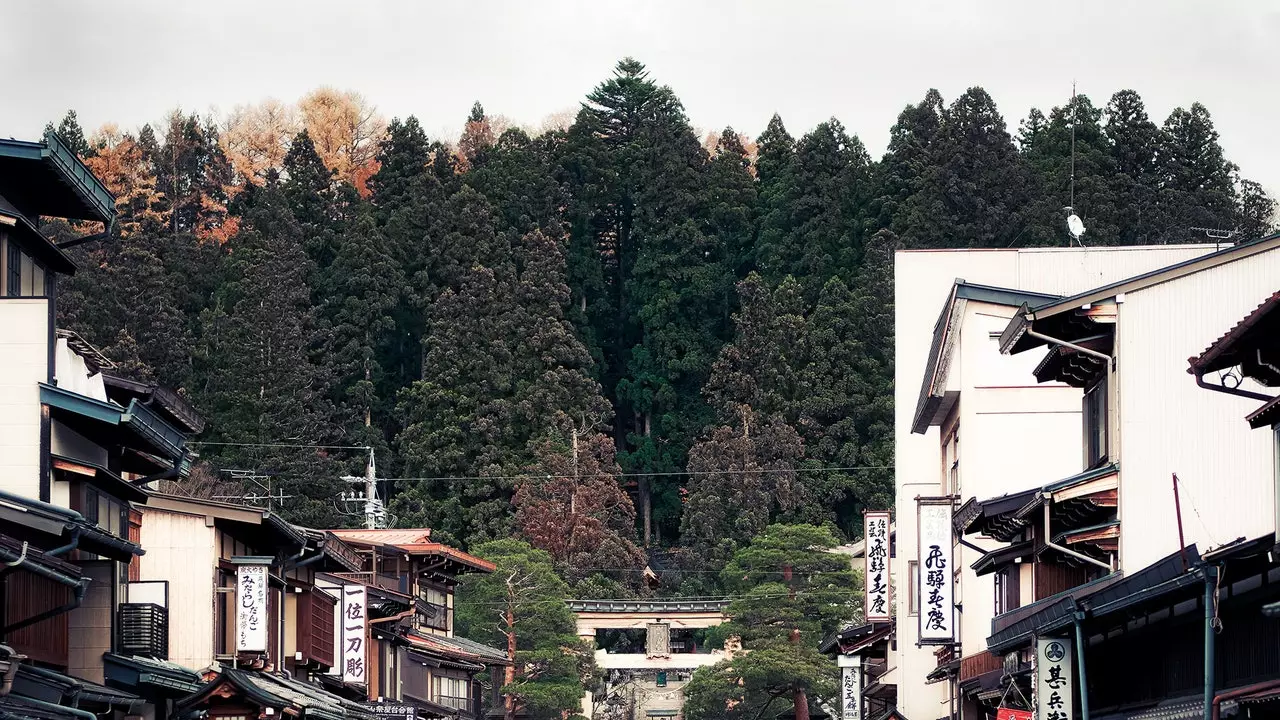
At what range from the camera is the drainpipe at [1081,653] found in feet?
72.8

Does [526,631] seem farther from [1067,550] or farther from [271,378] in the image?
[1067,550]

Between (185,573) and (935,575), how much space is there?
1406cm

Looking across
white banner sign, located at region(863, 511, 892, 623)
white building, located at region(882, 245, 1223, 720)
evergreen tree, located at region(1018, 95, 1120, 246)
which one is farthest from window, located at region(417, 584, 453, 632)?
evergreen tree, located at region(1018, 95, 1120, 246)

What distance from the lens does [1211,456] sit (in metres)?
23.0

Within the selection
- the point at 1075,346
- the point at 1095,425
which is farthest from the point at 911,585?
the point at 1075,346

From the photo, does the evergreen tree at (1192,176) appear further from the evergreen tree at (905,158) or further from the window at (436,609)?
the window at (436,609)

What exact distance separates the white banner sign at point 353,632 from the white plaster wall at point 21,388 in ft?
58.6

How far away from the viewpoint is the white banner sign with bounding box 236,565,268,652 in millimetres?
32594

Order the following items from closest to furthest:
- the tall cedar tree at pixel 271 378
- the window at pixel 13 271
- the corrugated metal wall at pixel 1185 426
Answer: the corrugated metal wall at pixel 1185 426 → the window at pixel 13 271 → the tall cedar tree at pixel 271 378

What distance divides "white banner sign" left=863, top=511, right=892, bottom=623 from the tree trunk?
2491 centimetres

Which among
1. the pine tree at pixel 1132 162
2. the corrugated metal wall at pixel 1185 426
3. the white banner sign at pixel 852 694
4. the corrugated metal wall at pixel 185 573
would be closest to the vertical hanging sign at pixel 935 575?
the corrugated metal wall at pixel 1185 426

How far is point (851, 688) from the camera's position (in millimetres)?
52812

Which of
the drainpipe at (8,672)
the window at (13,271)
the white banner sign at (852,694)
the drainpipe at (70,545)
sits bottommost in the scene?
the white banner sign at (852,694)

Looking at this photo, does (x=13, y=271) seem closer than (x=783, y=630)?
Yes
